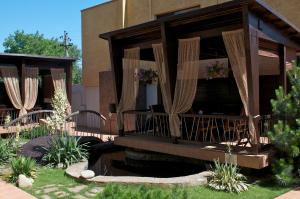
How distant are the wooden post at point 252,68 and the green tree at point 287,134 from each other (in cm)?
38

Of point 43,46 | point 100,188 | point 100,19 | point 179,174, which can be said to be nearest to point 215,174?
point 179,174

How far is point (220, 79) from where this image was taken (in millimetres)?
12039

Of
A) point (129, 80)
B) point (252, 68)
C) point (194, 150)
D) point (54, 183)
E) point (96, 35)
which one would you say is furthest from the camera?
point (96, 35)

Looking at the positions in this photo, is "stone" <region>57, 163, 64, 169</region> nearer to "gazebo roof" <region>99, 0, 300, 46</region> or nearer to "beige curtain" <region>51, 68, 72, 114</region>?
"gazebo roof" <region>99, 0, 300, 46</region>

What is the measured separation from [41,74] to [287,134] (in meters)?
15.0

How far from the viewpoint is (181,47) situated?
29.3ft

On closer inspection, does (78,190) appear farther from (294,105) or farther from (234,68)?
(294,105)

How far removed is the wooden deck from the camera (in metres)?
7.35

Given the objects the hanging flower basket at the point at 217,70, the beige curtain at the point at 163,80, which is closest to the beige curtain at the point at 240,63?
the beige curtain at the point at 163,80

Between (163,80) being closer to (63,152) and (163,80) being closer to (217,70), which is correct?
(217,70)

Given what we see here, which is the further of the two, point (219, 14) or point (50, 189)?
point (219, 14)

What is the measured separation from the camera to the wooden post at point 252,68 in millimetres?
7270

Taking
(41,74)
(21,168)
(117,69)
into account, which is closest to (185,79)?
(117,69)

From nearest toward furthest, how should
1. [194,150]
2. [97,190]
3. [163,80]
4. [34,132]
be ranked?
[97,190]
[194,150]
[163,80]
[34,132]
